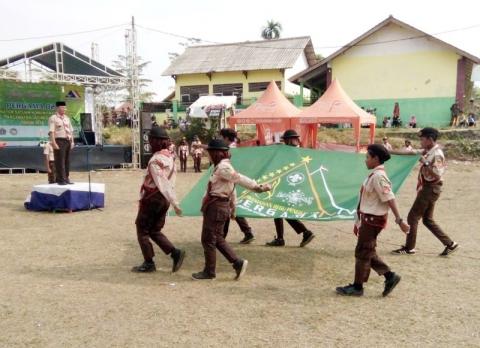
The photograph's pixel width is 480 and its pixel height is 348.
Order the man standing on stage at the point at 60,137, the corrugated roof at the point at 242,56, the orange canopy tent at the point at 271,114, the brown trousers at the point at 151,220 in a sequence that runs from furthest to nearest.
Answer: the corrugated roof at the point at 242,56 < the orange canopy tent at the point at 271,114 < the man standing on stage at the point at 60,137 < the brown trousers at the point at 151,220

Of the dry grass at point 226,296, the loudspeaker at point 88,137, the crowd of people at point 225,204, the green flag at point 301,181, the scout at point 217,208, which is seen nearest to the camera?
the dry grass at point 226,296

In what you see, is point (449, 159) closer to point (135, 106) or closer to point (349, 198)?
point (135, 106)

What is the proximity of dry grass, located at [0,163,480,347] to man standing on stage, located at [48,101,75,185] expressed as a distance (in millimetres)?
1683

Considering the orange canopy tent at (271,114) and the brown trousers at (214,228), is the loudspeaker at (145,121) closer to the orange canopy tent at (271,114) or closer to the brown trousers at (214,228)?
the orange canopy tent at (271,114)

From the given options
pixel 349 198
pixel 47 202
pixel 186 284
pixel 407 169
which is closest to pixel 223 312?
pixel 186 284

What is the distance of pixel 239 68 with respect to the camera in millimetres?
32875

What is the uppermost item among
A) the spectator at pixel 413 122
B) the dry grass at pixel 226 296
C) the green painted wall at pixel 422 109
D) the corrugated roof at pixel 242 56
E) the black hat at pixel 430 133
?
the corrugated roof at pixel 242 56

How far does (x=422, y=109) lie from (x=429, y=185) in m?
21.9

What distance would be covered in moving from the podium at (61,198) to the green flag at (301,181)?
385 centimetres

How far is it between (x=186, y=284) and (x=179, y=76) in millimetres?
31441

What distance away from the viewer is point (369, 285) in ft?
17.3

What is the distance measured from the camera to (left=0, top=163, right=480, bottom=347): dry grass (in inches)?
153

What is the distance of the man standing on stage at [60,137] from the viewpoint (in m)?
9.24

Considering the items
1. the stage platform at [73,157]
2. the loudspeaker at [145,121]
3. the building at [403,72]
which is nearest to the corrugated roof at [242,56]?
the building at [403,72]
